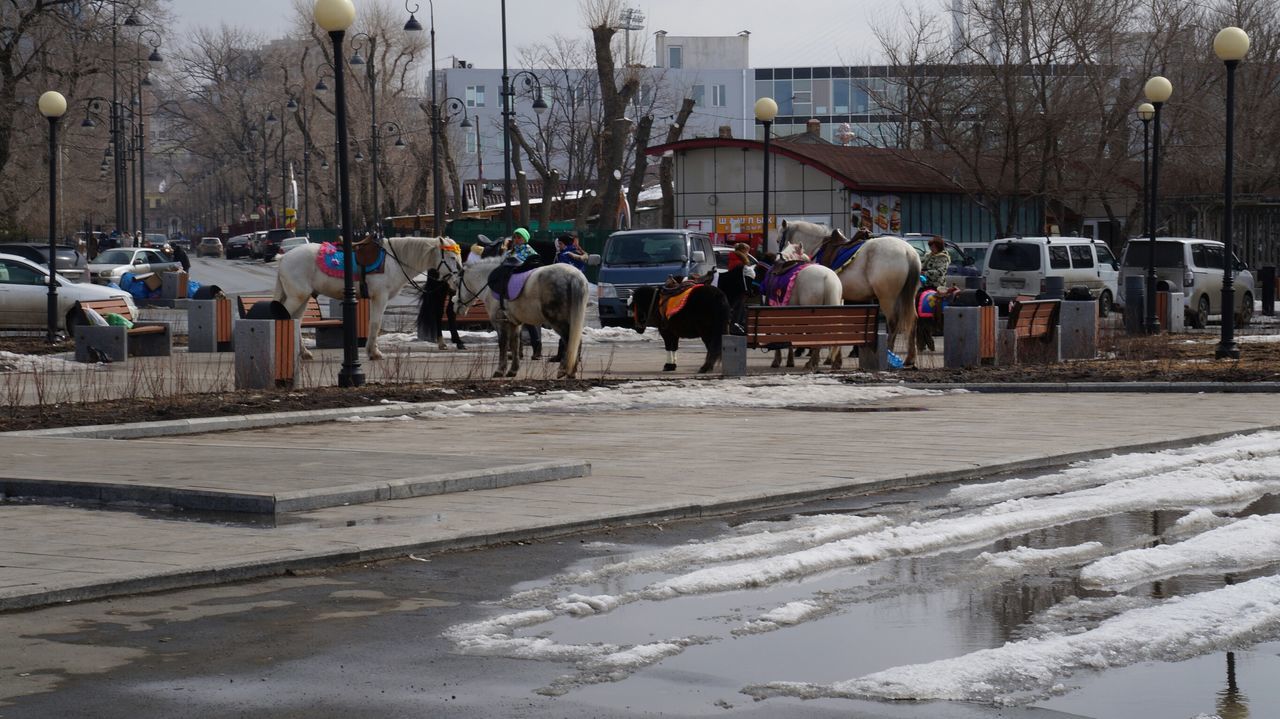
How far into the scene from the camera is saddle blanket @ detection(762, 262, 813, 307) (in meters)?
25.2

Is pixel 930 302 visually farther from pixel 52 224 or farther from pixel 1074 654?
pixel 1074 654

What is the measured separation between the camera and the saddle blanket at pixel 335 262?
2609 centimetres

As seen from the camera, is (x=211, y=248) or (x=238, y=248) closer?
(x=238, y=248)

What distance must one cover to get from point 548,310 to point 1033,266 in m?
21.0

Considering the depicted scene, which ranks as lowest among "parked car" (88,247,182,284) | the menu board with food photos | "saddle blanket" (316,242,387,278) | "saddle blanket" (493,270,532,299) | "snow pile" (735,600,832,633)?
"snow pile" (735,600,832,633)

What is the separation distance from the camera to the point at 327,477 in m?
11.5

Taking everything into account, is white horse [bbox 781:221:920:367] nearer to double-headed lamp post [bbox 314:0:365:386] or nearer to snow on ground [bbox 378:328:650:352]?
snow on ground [bbox 378:328:650:352]

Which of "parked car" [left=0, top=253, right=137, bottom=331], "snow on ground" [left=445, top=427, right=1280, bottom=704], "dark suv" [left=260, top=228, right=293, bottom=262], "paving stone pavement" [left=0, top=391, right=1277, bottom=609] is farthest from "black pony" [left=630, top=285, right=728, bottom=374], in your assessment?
"dark suv" [left=260, top=228, right=293, bottom=262]

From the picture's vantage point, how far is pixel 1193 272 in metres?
38.3

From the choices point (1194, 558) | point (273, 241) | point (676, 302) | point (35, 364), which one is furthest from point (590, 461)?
point (273, 241)

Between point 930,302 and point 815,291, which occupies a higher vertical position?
point 815,291

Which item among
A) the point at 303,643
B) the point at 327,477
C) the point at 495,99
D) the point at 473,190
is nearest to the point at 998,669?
the point at 303,643

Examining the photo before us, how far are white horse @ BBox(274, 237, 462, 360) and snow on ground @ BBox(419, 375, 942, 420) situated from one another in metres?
5.36

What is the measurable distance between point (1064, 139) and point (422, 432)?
153 ft
